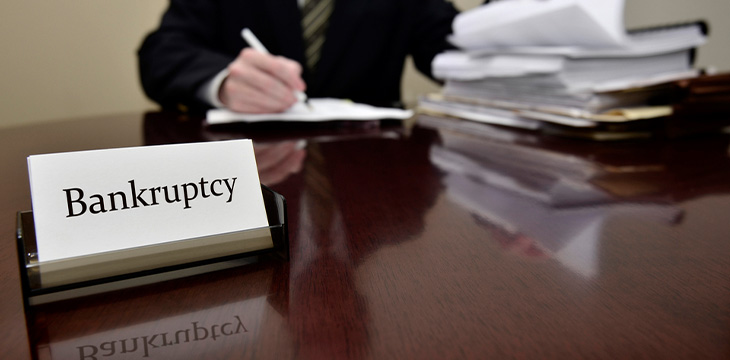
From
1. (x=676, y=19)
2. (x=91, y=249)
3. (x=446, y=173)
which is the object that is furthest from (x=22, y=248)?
(x=676, y=19)

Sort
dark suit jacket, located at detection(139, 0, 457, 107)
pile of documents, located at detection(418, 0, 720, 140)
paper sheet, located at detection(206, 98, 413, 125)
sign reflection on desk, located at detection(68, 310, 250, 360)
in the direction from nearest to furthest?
sign reflection on desk, located at detection(68, 310, 250, 360) < pile of documents, located at detection(418, 0, 720, 140) < paper sheet, located at detection(206, 98, 413, 125) < dark suit jacket, located at detection(139, 0, 457, 107)

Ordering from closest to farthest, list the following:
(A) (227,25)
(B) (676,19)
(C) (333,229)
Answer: (C) (333,229) < (A) (227,25) < (B) (676,19)

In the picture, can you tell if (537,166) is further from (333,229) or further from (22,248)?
(22,248)

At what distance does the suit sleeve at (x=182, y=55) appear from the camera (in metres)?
0.88

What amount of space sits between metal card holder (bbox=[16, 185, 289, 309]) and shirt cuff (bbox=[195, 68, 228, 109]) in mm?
641

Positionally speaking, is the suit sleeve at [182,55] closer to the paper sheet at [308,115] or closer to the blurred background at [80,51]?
the paper sheet at [308,115]

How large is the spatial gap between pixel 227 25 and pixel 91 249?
114 cm

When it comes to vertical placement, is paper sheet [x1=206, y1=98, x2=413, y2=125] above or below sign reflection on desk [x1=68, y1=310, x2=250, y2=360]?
above

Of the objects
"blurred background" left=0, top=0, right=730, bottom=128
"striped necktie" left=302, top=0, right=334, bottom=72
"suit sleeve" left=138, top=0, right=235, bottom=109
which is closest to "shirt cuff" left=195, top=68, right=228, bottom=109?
"suit sleeve" left=138, top=0, right=235, bottom=109

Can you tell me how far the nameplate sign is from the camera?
0.59 ft

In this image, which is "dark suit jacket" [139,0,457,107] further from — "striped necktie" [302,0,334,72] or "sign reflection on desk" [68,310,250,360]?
"sign reflection on desk" [68,310,250,360]

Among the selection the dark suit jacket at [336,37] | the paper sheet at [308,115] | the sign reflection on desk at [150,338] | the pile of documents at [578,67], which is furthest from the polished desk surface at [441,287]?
the dark suit jacket at [336,37]

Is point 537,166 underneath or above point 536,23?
underneath

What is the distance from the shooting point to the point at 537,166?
0.46 meters
